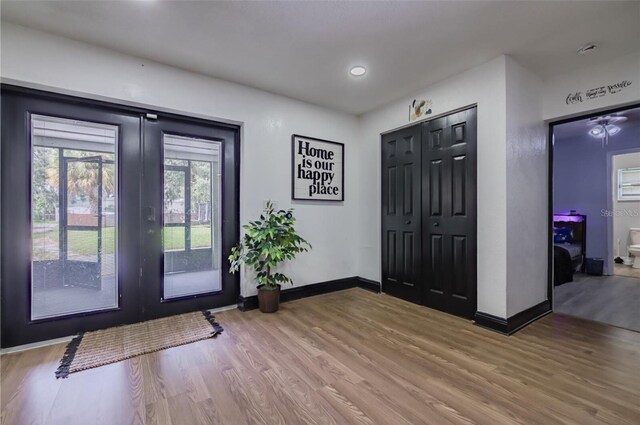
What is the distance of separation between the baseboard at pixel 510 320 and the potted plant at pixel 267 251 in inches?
79.0

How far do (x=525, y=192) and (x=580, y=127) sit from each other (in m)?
2.70

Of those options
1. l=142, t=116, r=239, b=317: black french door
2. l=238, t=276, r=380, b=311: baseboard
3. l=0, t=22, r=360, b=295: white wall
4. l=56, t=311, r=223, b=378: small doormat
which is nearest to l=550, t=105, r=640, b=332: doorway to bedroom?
l=238, t=276, r=380, b=311: baseboard

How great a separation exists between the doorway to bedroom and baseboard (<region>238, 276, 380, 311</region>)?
86.3 inches

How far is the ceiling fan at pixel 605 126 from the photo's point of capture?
11.2 ft

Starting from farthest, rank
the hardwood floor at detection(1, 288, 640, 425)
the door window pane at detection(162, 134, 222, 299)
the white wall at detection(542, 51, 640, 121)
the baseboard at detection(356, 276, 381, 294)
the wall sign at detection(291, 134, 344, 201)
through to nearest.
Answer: the baseboard at detection(356, 276, 381, 294)
the wall sign at detection(291, 134, 344, 201)
the door window pane at detection(162, 134, 222, 299)
the white wall at detection(542, 51, 640, 121)
the hardwood floor at detection(1, 288, 640, 425)

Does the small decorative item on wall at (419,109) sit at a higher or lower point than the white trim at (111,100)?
higher

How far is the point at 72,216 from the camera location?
2.52 metres

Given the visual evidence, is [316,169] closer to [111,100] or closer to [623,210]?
[111,100]

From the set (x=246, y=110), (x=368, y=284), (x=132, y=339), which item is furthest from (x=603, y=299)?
(x=132, y=339)

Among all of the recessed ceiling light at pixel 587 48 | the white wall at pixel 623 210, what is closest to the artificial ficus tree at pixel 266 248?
the recessed ceiling light at pixel 587 48

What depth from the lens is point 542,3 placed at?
6.38 ft

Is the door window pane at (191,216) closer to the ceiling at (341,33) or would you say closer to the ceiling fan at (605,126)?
the ceiling at (341,33)

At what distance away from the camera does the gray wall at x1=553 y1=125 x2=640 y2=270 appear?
393 cm

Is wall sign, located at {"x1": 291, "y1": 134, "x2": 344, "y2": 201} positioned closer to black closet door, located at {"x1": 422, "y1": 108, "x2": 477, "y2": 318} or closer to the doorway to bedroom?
black closet door, located at {"x1": 422, "y1": 108, "x2": 477, "y2": 318}
